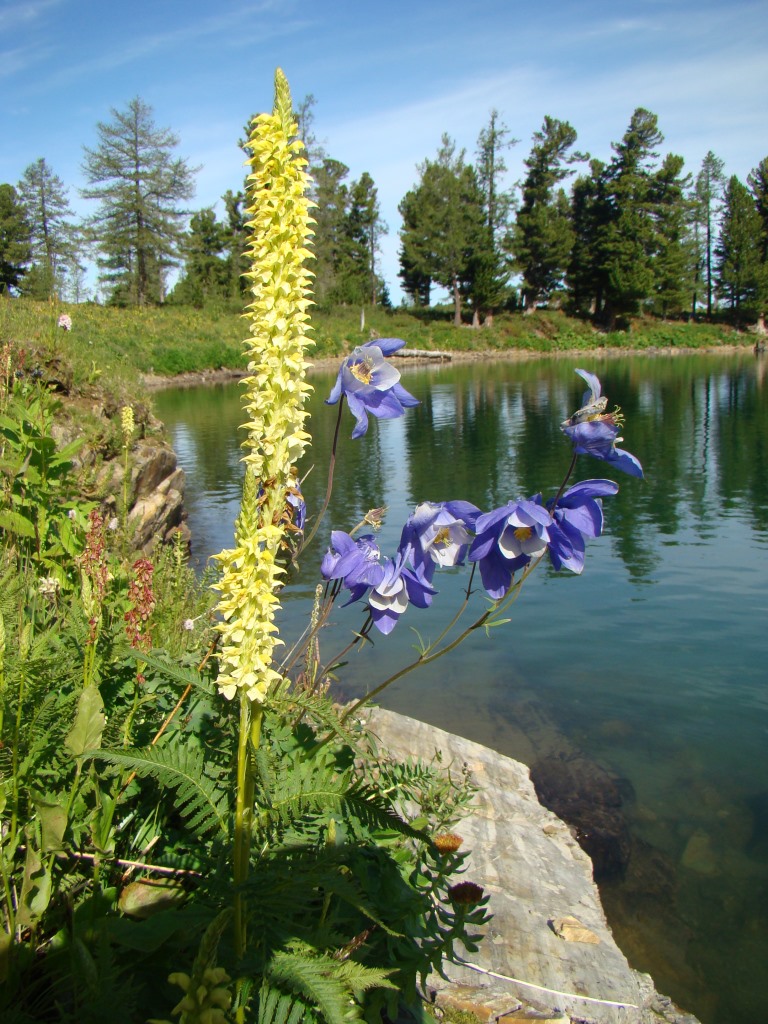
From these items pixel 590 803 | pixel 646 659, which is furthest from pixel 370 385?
pixel 646 659

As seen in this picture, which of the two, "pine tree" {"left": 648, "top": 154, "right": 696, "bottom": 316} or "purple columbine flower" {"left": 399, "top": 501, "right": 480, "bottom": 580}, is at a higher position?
"pine tree" {"left": 648, "top": 154, "right": 696, "bottom": 316}

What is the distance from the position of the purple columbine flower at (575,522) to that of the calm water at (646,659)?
0.82 meters

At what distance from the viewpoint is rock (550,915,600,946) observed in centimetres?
309

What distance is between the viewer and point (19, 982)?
62.7 inches

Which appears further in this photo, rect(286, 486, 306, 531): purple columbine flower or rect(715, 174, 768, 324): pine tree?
rect(715, 174, 768, 324): pine tree

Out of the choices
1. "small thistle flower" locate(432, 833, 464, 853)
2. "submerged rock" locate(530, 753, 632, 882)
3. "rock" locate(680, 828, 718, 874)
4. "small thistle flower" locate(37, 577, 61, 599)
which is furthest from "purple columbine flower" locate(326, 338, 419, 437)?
"rock" locate(680, 828, 718, 874)

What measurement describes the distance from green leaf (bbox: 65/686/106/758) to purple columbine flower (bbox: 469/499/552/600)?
99 centimetres

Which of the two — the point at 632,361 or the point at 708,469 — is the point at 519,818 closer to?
the point at 708,469

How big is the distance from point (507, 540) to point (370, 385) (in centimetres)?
61

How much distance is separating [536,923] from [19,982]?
2.20 metres

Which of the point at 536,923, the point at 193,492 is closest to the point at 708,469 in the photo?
the point at 193,492

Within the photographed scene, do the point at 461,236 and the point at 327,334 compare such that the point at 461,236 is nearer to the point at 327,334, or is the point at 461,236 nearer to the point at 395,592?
the point at 327,334

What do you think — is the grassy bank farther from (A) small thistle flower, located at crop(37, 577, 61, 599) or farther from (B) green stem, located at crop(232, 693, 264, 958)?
(B) green stem, located at crop(232, 693, 264, 958)

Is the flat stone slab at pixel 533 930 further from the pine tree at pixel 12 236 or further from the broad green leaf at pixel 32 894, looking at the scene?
the pine tree at pixel 12 236
